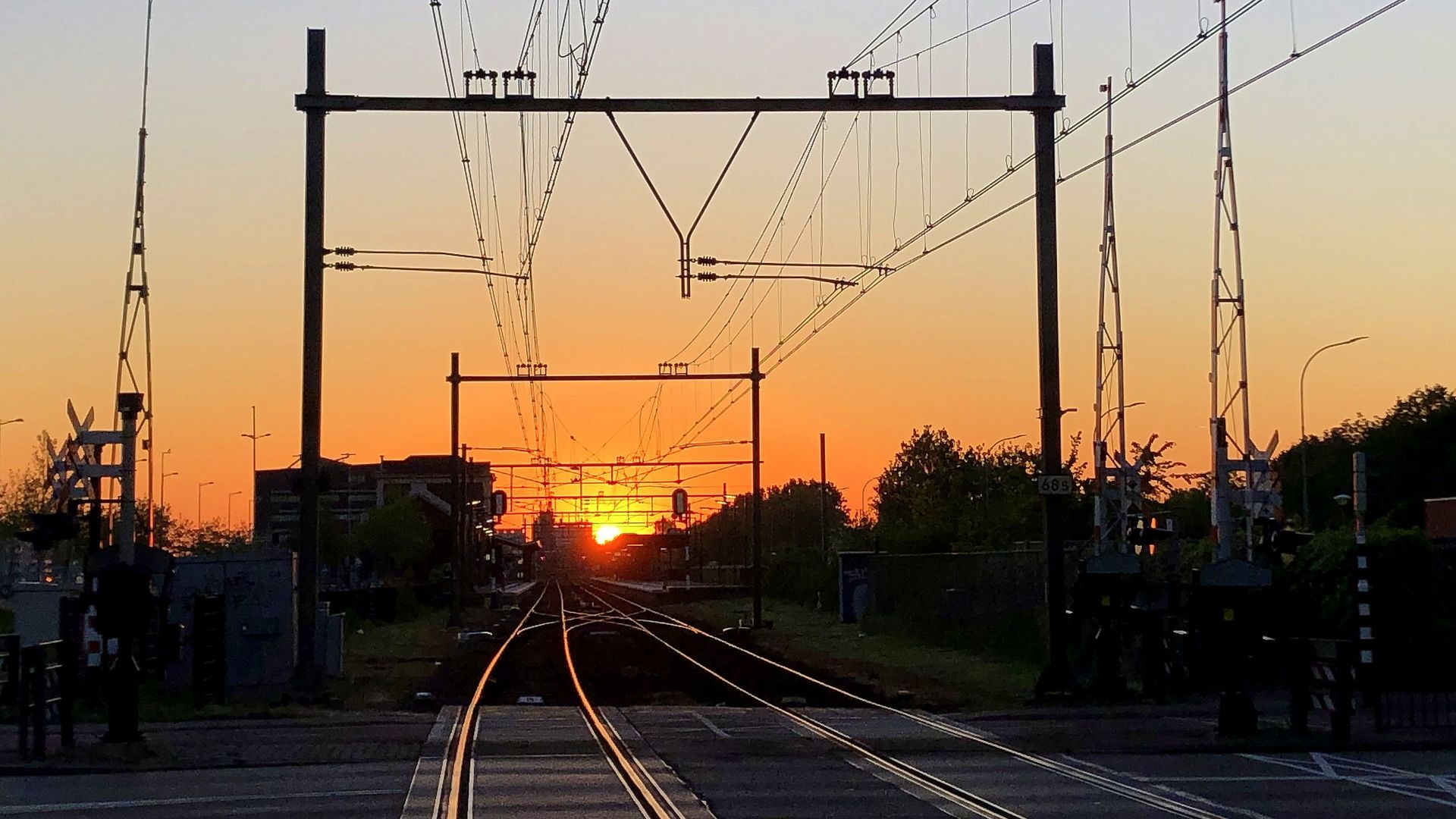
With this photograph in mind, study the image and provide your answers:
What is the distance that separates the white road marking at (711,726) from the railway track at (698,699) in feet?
3.18

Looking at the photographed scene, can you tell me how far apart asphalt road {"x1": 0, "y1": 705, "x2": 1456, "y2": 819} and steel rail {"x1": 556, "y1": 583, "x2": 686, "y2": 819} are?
133 millimetres

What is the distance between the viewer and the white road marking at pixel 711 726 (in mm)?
21266

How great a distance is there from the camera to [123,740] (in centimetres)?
1938

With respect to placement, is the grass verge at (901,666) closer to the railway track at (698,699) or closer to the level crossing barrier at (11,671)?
the railway track at (698,699)

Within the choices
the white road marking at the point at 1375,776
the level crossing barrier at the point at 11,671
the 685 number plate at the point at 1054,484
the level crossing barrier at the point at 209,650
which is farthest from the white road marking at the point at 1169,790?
the level crossing barrier at the point at 209,650

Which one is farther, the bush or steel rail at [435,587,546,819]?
the bush

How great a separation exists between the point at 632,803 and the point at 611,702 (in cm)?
1320

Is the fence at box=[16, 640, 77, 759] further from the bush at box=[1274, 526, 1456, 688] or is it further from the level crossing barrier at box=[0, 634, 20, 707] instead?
the bush at box=[1274, 526, 1456, 688]

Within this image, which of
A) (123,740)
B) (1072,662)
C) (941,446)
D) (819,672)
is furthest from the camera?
(941,446)

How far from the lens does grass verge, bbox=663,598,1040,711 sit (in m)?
28.8

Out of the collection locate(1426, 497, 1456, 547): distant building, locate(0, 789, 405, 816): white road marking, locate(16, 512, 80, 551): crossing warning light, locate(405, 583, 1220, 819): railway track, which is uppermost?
locate(1426, 497, 1456, 547): distant building

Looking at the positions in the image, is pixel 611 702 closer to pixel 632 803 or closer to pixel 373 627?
pixel 632 803

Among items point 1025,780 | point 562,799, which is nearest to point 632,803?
point 562,799

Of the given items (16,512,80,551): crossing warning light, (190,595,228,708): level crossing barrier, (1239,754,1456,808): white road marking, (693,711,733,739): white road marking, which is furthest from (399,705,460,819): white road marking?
(1239,754,1456,808): white road marking
